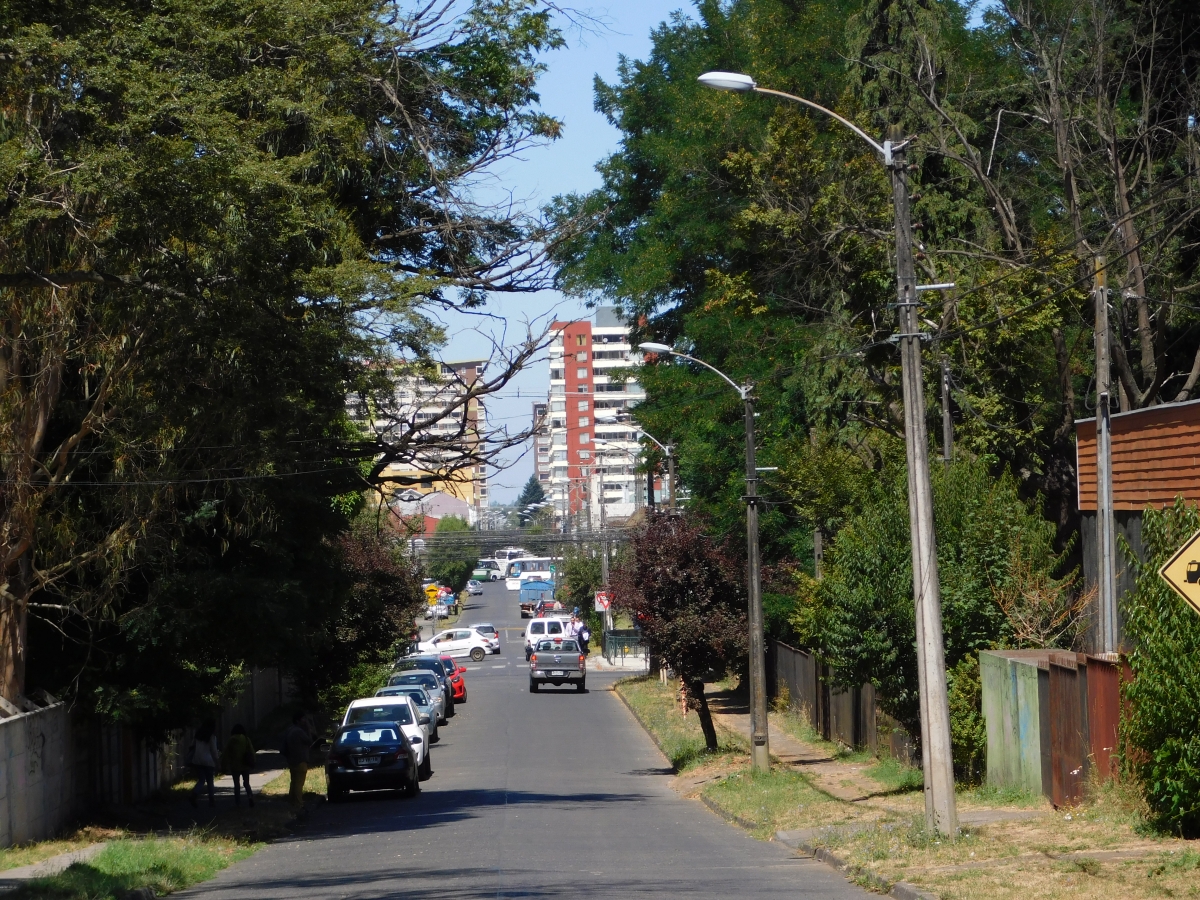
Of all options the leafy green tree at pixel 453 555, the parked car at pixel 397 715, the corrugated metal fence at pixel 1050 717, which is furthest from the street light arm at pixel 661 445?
the leafy green tree at pixel 453 555

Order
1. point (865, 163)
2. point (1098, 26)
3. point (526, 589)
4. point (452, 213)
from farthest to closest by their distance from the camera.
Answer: point (526, 589), point (865, 163), point (1098, 26), point (452, 213)

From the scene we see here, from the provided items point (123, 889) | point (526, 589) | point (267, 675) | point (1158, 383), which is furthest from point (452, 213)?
point (526, 589)

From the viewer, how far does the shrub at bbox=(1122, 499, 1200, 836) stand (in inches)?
489

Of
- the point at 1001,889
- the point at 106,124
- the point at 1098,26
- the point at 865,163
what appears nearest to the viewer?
the point at 1001,889

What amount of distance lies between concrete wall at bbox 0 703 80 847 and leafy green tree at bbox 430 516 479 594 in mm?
58855

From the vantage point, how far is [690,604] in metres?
28.1

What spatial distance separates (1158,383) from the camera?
28.2 metres

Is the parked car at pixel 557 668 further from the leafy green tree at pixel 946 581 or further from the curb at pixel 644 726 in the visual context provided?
the leafy green tree at pixel 946 581

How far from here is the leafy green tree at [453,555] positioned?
8681cm

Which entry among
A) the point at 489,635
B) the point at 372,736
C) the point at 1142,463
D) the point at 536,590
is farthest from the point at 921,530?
the point at 536,590

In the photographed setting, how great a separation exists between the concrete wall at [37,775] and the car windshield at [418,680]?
64.3 ft

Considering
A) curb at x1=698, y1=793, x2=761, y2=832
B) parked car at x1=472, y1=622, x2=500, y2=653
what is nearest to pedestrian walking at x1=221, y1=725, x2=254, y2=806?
curb at x1=698, y1=793, x2=761, y2=832

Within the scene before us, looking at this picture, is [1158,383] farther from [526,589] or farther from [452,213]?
[526,589]

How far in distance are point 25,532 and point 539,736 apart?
2034 centimetres
